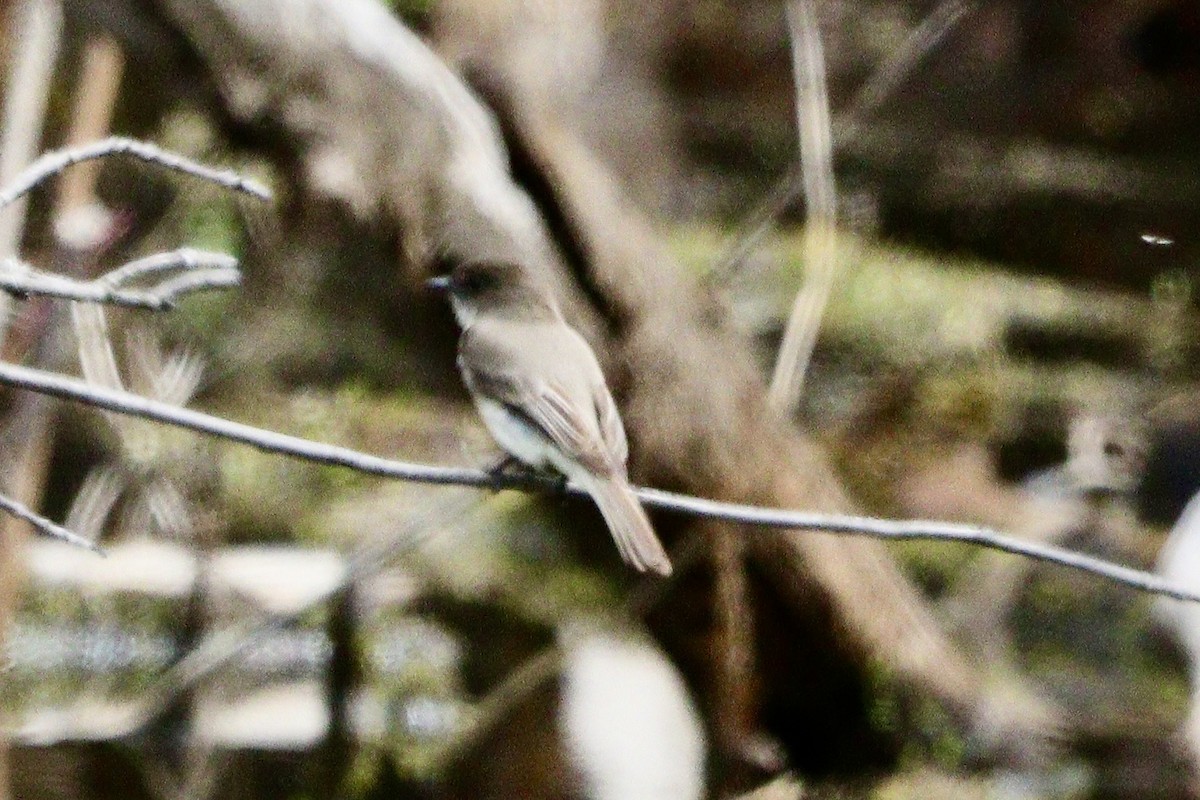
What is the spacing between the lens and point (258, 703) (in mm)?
1774

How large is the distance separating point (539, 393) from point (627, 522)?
0.18 meters

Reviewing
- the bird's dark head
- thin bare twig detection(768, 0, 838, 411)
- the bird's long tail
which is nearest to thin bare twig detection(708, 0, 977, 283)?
thin bare twig detection(768, 0, 838, 411)

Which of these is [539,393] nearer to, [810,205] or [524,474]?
[524,474]

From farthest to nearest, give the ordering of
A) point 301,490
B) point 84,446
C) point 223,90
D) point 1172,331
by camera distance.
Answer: point 1172,331 < point 301,490 < point 84,446 < point 223,90

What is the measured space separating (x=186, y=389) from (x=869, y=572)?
2.78 feet

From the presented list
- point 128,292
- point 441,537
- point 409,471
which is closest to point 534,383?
point 409,471

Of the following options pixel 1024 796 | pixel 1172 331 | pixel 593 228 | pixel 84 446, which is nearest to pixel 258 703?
pixel 84 446

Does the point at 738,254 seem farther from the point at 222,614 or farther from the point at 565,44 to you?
the point at 222,614

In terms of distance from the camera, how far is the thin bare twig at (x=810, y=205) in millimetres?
1947

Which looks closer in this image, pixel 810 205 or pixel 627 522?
pixel 627 522

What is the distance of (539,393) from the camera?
120cm

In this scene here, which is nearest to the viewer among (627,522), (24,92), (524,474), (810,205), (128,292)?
(128,292)

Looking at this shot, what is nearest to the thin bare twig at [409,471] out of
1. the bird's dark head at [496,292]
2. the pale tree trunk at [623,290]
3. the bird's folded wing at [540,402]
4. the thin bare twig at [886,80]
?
the bird's folded wing at [540,402]

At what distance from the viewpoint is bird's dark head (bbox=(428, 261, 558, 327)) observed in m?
1.22
